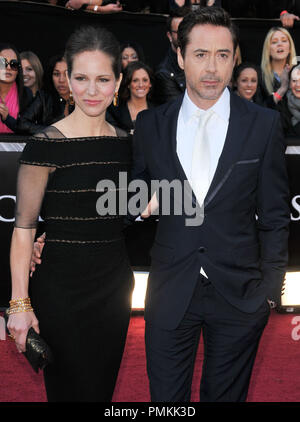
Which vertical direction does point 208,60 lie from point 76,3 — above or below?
below

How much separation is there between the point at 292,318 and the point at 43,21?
4441 mm

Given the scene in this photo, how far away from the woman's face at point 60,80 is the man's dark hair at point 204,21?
12.6ft

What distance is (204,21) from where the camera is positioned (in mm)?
2225

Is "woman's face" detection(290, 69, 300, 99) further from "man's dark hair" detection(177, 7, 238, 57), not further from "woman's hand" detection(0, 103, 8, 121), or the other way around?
"man's dark hair" detection(177, 7, 238, 57)

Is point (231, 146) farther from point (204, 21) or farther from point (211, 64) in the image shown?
point (204, 21)

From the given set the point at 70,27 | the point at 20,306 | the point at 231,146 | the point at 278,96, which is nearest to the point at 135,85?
the point at 278,96

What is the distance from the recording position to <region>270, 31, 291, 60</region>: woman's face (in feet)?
20.9

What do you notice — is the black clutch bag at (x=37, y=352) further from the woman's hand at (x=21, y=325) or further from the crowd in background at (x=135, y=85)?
the crowd in background at (x=135, y=85)

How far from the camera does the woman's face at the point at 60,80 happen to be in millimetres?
5965

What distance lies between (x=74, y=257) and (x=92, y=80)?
2.14 ft

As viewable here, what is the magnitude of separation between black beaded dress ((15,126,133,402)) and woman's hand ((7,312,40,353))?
0.06 m

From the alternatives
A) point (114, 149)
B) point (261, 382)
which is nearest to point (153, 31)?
point (261, 382)

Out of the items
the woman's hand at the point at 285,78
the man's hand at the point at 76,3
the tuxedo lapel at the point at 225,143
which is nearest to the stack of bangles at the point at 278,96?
the woman's hand at the point at 285,78

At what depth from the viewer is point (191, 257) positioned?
226 centimetres
